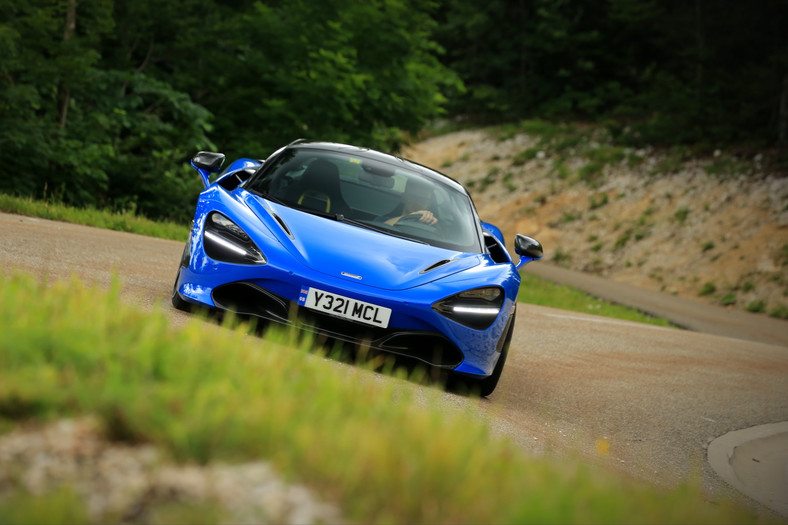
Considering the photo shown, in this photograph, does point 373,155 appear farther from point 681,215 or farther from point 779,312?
point 681,215

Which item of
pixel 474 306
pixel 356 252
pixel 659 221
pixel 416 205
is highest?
pixel 659 221

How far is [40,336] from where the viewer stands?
121 inches

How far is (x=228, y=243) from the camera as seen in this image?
6.08 metres

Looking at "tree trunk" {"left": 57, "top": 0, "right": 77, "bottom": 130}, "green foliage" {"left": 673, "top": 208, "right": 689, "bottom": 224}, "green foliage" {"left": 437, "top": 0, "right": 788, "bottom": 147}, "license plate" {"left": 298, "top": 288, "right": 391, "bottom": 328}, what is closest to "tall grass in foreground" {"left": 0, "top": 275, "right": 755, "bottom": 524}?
"license plate" {"left": 298, "top": 288, "right": 391, "bottom": 328}

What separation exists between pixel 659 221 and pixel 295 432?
3022 centimetres

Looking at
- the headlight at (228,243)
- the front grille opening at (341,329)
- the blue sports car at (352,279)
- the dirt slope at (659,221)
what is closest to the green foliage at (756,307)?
the dirt slope at (659,221)

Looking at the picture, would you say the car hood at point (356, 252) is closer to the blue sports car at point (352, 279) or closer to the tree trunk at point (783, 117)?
the blue sports car at point (352, 279)

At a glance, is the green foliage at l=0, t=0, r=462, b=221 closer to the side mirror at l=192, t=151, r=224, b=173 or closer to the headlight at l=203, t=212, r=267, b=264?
the side mirror at l=192, t=151, r=224, b=173

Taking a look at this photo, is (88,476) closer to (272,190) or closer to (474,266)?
(474,266)

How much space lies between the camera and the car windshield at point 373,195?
7152 millimetres

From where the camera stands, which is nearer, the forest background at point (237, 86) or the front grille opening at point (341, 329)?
the front grille opening at point (341, 329)

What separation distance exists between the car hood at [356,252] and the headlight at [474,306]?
197 millimetres

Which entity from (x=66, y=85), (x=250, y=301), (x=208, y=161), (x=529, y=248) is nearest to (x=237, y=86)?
(x=66, y=85)

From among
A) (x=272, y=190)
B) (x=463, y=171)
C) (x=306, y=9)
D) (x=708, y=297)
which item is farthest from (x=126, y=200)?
(x=463, y=171)
